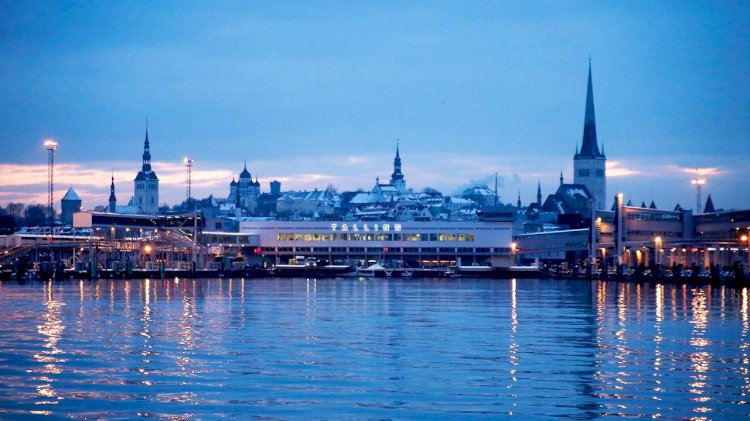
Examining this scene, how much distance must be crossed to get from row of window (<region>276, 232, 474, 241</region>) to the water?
11248 cm

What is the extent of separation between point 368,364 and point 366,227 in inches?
5340

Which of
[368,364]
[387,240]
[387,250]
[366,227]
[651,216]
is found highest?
[651,216]

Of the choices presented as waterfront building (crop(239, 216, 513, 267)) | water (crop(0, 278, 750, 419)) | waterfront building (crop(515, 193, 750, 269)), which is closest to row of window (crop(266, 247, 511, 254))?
waterfront building (crop(239, 216, 513, 267))

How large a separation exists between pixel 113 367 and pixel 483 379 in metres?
9.12

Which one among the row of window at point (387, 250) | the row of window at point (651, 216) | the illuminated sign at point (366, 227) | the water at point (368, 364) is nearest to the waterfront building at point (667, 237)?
the row of window at point (651, 216)

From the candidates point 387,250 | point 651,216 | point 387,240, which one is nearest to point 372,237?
point 387,240

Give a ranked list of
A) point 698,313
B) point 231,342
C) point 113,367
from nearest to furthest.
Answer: point 113,367
point 231,342
point 698,313

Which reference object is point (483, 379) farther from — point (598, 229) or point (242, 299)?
point (598, 229)

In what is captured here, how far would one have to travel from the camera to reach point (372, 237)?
6447 inches

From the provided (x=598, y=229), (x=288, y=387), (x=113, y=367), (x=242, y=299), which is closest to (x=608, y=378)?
(x=288, y=387)

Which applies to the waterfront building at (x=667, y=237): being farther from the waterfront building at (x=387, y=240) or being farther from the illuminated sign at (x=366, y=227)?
the illuminated sign at (x=366, y=227)

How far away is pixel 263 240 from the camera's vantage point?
16300 cm

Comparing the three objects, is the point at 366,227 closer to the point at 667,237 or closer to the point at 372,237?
the point at 372,237

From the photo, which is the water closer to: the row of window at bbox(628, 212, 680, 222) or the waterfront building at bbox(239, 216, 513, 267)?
the row of window at bbox(628, 212, 680, 222)
